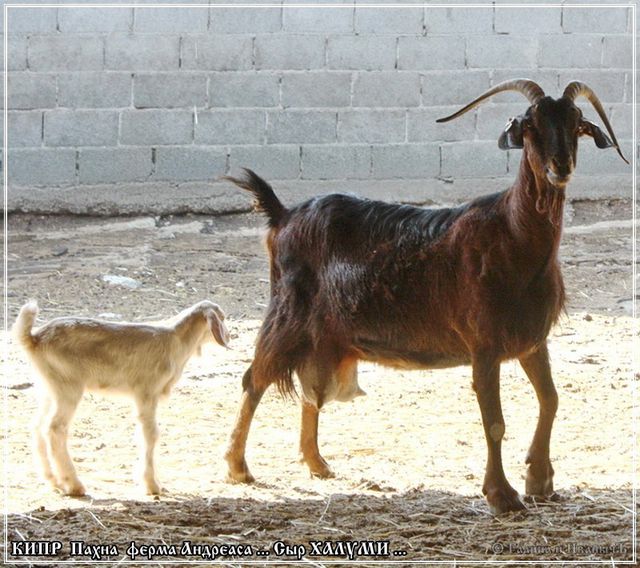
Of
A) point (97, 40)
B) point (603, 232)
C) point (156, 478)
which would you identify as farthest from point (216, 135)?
point (156, 478)

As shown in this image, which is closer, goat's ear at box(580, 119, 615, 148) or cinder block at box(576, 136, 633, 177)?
goat's ear at box(580, 119, 615, 148)

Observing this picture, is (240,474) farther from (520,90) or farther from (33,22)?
(33,22)

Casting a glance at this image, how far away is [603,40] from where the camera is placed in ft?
35.0

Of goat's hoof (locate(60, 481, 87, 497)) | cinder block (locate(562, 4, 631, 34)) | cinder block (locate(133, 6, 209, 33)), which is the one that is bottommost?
goat's hoof (locate(60, 481, 87, 497))

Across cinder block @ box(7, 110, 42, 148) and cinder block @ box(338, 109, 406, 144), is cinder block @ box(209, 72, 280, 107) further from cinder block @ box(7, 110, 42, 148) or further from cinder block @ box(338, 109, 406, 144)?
cinder block @ box(7, 110, 42, 148)

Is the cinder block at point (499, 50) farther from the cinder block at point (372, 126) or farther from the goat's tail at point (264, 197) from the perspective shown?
the goat's tail at point (264, 197)

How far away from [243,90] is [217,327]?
5.67 m

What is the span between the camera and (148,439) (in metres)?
5.05

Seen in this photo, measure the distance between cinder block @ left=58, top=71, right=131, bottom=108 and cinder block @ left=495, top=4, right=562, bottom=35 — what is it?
3234mm

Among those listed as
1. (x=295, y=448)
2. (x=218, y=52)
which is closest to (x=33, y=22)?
(x=218, y=52)

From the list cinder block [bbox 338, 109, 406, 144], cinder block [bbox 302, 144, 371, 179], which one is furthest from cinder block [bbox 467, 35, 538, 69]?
cinder block [bbox 302, 144, 371, 179]

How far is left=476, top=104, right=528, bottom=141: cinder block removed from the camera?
34.7ft

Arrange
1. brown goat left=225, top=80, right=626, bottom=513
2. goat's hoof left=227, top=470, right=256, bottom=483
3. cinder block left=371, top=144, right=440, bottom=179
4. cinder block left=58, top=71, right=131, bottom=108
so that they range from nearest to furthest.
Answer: brown goat left=225, top=80, right=626, bottom=513 → goat's hoof left=227, top=470, right=256, bottom=483 → cinder block left=58, top=71, right=131, bottom=108 → cinder block left=371, top=144, right=440, bottom=179

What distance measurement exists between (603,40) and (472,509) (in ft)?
22.3
